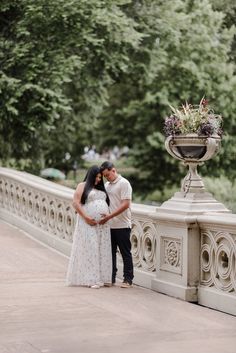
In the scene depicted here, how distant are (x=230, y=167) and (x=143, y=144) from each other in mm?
3945

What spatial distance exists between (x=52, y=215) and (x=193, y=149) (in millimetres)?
5853

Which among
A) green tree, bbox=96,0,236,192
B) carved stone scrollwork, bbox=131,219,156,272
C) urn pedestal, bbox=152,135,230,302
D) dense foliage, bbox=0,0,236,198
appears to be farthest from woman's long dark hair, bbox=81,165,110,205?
green tree, bbox=96,0,236,192

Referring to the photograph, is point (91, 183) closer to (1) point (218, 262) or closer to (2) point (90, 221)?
(2) point (90, 221)

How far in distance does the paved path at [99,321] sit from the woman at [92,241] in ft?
0.84

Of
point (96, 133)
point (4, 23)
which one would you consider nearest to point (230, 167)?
point (96, 133)

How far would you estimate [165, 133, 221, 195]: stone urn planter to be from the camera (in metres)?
10.6

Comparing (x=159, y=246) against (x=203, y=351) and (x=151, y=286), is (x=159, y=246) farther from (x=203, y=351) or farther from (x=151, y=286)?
(x=203, y=351)

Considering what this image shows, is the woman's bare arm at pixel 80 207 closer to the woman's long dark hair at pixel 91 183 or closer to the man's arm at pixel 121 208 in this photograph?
the woman's long dark hair at pixel 91 183

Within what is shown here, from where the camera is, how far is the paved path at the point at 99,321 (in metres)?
7.57

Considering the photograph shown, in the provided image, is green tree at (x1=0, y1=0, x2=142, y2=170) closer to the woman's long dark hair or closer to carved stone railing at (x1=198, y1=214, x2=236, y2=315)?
the woman's long dark hair

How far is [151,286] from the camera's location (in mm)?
11109

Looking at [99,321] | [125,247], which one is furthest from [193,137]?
[99,321]

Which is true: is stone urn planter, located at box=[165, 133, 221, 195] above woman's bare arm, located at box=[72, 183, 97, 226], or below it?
above

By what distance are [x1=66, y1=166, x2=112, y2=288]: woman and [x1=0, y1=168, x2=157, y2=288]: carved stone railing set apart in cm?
62
